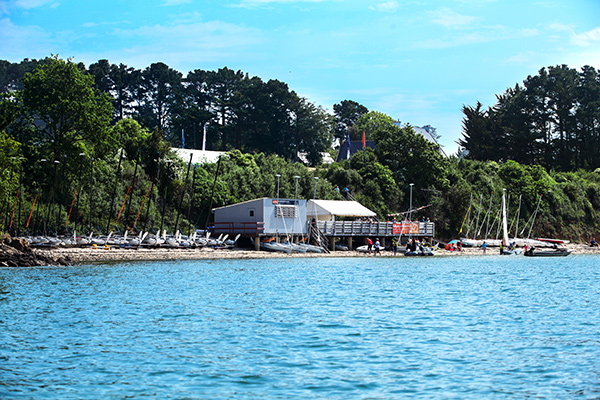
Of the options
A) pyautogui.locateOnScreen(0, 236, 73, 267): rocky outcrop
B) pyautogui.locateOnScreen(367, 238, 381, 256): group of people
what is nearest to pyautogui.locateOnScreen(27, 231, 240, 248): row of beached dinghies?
pyautogui.locateOnScreen(0, 236, 73, 267): rocky outcrop

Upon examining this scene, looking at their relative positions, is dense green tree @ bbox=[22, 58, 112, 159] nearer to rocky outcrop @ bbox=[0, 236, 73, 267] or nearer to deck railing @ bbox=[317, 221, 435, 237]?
rocky outcrop @ bbox=[0, 236, 73, 267]

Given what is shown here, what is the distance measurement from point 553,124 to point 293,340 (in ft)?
327

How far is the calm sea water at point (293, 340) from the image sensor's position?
13.1m

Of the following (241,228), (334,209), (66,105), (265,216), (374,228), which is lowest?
(241,228)

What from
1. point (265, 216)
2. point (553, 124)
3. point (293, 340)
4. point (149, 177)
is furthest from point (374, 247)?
point (553, 124)

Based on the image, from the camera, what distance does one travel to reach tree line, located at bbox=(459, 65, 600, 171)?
104062 mm

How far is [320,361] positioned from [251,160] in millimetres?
60611

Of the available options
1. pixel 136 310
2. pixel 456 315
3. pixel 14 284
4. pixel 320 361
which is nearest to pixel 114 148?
pixel 14 284

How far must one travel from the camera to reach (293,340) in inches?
696

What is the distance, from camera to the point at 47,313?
2198 centimetres

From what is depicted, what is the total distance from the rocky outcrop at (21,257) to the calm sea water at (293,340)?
680cm

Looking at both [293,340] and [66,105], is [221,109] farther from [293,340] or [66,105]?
[293,340]

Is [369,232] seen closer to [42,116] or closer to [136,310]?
[42,116]

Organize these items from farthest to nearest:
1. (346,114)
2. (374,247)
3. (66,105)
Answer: (346,114) < (374,247) < (66,105)
